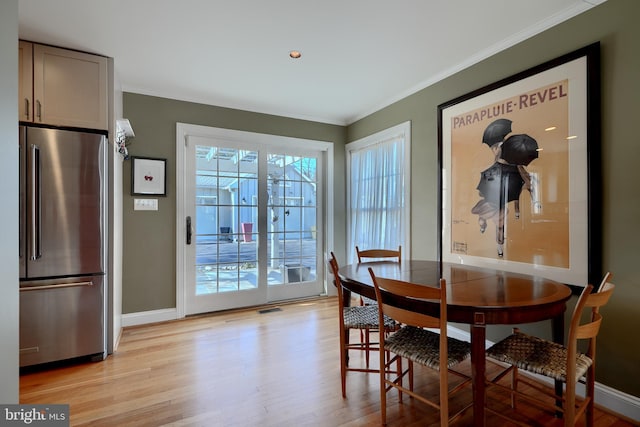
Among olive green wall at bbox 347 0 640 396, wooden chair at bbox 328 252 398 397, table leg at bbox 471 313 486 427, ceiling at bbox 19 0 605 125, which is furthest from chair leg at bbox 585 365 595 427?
ceiling at bbox 19 0 605 125

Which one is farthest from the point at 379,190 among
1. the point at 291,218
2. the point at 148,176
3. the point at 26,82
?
the point at 26,82

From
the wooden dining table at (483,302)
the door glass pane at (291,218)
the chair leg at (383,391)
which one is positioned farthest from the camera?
the door glass pane at (291,218)

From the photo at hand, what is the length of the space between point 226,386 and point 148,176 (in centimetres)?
237

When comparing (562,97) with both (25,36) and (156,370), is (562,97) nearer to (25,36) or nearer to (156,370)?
(156,370)

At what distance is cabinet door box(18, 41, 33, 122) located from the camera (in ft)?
7.96

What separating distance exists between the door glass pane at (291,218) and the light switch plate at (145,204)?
1344mm

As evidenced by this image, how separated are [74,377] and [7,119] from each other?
7.43 ft

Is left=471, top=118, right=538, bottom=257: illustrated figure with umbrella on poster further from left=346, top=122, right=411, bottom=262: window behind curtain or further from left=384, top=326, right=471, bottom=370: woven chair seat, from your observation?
left=384, top=326, right=471, bottom=370: woven chair seat

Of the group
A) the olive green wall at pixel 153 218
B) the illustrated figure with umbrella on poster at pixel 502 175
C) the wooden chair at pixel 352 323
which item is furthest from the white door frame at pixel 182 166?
the illustrated figure with umbrella on poster at pixel 502 175

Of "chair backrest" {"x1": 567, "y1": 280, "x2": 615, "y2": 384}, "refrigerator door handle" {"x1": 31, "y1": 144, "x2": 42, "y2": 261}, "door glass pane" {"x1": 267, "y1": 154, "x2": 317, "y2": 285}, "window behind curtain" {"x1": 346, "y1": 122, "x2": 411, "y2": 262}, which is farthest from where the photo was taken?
"door glass pane" {"x1": 267, "y1": 154, "x2": 317, "y2": 285}

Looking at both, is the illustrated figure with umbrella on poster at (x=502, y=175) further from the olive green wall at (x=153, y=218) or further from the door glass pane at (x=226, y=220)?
the olive green wall at (x=153, y=218)

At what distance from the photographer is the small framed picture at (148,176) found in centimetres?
338

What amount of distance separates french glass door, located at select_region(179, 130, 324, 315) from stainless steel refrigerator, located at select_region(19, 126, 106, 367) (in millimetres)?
1095

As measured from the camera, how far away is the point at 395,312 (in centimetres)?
166
